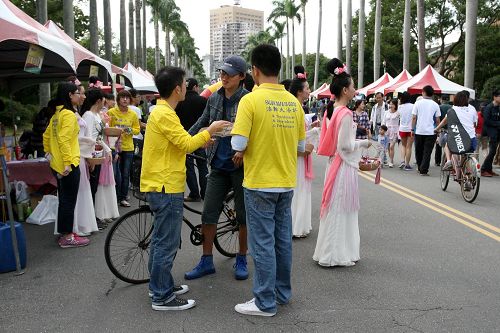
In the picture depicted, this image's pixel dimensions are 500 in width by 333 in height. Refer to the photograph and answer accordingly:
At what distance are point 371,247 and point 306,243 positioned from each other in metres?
0.78

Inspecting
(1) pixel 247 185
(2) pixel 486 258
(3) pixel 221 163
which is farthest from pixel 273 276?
(2) pixel 486 258

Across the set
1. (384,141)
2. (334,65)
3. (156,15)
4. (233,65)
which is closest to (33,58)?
(233,65)

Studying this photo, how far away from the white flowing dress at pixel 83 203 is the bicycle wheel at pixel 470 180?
6267mm

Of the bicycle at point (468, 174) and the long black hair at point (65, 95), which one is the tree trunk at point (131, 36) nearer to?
the bicycle at point (468, 174)

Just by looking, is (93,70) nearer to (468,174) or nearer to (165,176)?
(165,176)

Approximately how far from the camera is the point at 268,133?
398 centimetres

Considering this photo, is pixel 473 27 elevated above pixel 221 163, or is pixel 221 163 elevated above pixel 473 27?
pixel 473 27

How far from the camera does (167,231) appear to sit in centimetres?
420

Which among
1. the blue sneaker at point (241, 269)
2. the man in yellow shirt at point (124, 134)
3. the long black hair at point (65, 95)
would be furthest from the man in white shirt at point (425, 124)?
the long black hair at point (65, 95)

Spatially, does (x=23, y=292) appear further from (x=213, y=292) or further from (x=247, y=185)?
(x=247, y=185)

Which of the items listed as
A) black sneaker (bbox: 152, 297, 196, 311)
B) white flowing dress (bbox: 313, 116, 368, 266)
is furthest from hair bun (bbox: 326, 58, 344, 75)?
black sneaker (bbox: 152, 297, 196, 311)

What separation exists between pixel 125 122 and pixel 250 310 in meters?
5.17

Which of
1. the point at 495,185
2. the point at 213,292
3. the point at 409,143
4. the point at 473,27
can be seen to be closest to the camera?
the point at 213,292

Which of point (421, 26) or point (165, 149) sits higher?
point (421, 26)
